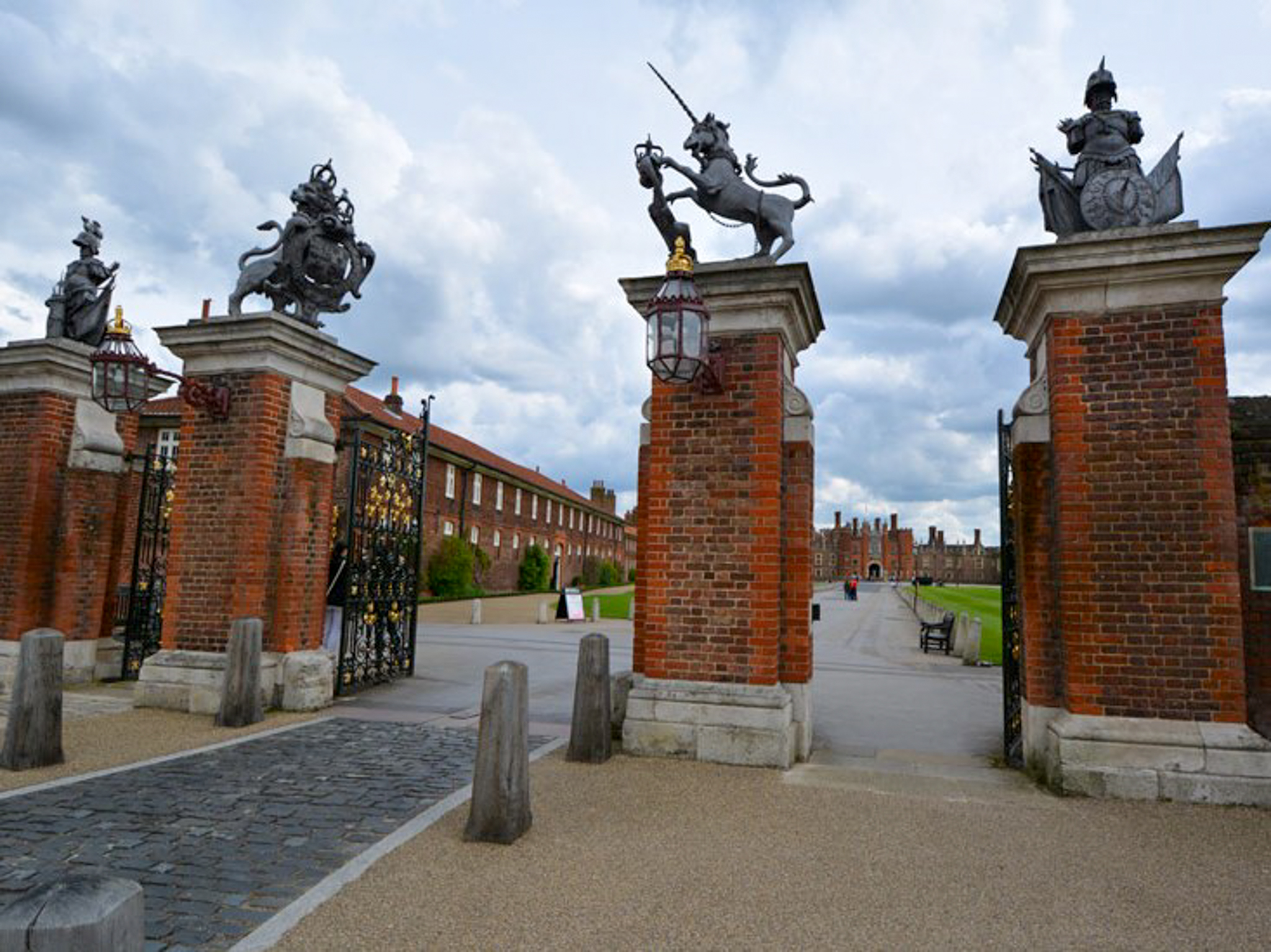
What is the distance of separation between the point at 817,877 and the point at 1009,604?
3838 millimetres

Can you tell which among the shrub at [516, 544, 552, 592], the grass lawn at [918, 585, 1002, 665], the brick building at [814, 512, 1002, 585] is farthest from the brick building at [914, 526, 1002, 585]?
the shrub at [516, 544, 552, 592]

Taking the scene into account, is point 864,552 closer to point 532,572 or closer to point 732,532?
point 532,572

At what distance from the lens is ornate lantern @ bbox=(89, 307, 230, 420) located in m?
7.57

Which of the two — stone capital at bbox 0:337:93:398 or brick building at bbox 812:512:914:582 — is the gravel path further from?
brick building at bbox 812:512:914:582

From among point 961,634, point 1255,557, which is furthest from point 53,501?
point 961,634

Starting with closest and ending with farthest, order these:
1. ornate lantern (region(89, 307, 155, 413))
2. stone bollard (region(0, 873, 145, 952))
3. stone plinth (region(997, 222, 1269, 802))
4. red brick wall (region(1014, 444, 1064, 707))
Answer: stone bollard (region(0, 873, 145, 952))
stone plinth (region(997, 222, 1269, 802))
red brick wall (region(1014, 444, 1064, 707))
ornate lantern (region(89, 307, 155, 413))

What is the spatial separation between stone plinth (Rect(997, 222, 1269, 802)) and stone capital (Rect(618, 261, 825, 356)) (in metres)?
1.70

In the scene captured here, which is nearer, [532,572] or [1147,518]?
[1147,518]

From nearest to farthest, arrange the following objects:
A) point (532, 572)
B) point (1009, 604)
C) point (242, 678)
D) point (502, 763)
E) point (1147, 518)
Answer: point (502, 763)
point (1147, 518)
point (1009, 604)
point (242, 678)
point (532, 572)

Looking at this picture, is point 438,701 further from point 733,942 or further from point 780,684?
point 733,942

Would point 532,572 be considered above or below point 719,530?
below

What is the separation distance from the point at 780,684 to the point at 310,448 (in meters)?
5.36

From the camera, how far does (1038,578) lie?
5898 mm

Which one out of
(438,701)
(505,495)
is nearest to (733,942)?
(438,701)
